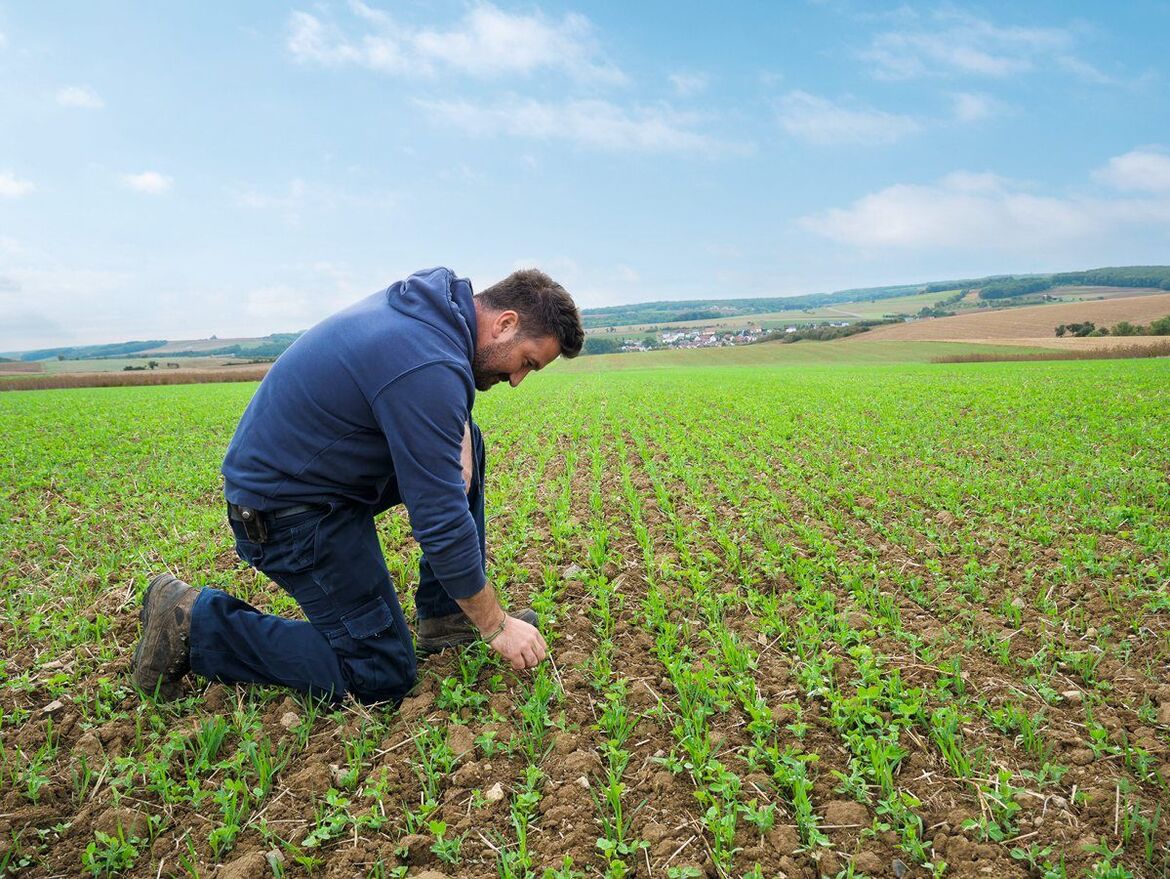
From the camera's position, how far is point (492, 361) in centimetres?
313

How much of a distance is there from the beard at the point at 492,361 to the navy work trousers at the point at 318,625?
2.74 feet

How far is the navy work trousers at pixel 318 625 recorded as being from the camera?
3115 millimetres

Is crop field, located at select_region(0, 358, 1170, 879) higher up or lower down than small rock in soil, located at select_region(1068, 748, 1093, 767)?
higher up

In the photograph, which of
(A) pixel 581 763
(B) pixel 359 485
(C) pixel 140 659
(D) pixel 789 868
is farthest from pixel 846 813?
(C) pixel 140 659

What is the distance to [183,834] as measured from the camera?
2.45m

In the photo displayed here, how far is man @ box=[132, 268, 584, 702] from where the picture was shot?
2.79 meters

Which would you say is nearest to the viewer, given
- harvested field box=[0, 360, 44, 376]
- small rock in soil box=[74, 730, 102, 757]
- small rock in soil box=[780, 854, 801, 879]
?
small rock in soil box=[780, 854, 801, 879]

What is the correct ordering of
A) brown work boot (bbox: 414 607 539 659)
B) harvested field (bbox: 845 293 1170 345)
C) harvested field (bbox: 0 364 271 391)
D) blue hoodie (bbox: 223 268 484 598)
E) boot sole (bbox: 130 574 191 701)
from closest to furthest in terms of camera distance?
blue hoodie (bbox: 223 268 484 598)
boot sole (bbox: 130 574 191 701)
brown work boot (bbox: 414 607 539 659)
harvested field (bbox: 0 364 271 391)
harvested field (bbox: 845 293 1170 345)

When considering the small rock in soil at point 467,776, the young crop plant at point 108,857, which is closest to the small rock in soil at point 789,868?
the small rock in soil at point 467,776

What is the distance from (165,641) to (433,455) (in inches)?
66.2

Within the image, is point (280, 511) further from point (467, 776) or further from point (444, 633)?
point (467, 776)

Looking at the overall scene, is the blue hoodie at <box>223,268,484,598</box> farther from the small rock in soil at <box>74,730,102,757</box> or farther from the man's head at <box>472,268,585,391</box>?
the small rock in soil at <box>74,730,102,757</box>

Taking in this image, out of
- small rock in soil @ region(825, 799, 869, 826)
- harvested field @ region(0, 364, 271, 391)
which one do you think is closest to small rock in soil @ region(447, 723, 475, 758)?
small rock in soil @ region(825, 799, 869, 826)

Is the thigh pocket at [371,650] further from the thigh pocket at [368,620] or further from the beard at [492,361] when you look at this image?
the beard at [492,361]
